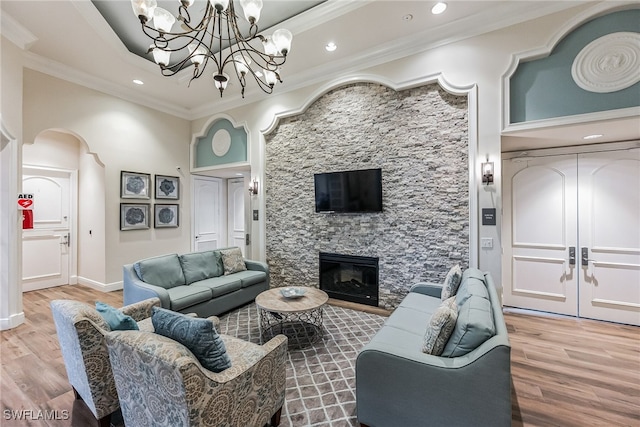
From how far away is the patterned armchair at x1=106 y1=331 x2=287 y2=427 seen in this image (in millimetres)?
1235

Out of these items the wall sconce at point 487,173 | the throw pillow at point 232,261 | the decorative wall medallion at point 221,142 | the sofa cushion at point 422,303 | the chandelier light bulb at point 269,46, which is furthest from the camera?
the decorative wall medallion at point 221,142

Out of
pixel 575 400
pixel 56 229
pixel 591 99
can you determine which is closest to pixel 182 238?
pixel 56 229

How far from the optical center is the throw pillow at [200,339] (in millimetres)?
1441

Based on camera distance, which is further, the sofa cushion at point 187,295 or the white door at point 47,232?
the white door at point 47,232

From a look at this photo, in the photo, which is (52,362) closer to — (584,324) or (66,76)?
(66,76)

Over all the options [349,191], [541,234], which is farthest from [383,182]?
[541,234]

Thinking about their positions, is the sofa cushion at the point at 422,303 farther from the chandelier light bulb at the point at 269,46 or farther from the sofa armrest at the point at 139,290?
the chandelier light bulb at the point at 269,46

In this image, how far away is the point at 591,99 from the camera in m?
2.86

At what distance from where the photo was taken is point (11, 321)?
131 inches

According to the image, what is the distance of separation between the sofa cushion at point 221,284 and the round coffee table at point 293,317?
1.96 feet

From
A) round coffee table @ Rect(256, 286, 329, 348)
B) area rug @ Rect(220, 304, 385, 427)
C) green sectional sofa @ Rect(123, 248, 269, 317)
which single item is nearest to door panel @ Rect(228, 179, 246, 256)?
green sectional sofa @ Rect(123, 248, 269, 317)

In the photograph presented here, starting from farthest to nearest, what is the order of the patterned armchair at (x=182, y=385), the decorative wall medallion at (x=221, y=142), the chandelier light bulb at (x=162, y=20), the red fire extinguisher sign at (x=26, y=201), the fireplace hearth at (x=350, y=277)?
the decorative wall medallion at (x=221, y=142)
the red fire extinguisher sign at (x=26, y=201)
the fireplace hearth at (x=350, y=277)
the chandelier light bulb at (x=162, y=20)
the patterned armchair at (x=182, y=385)

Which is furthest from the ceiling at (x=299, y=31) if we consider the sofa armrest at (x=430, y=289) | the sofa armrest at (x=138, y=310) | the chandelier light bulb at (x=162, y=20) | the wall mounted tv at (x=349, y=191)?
the sofa armrest at (x=138, y=310)

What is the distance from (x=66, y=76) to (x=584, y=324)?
835 centimetres
